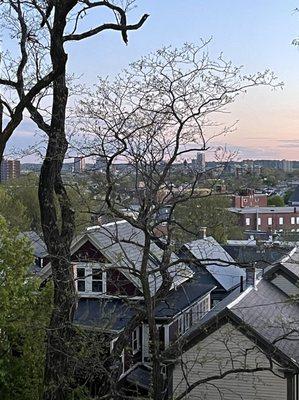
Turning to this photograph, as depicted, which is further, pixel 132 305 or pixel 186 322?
pixel 186 322

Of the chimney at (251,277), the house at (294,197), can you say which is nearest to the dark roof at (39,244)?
the chimney at (251,277)

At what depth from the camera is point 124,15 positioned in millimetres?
9133

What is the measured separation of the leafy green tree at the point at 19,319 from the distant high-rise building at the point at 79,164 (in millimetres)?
4064

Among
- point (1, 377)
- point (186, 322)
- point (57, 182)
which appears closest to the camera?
point (57, 182)

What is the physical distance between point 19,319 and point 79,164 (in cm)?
446

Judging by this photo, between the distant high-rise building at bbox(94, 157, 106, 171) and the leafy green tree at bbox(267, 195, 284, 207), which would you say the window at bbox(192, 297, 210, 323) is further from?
the leafy green tree at bbox(267, 195, 284, 207)

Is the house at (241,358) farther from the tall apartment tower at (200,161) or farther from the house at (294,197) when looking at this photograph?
the house at (294,197)

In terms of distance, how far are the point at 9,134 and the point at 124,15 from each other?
262 centimetres

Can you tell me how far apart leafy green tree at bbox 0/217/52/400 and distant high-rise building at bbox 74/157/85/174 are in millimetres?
4064

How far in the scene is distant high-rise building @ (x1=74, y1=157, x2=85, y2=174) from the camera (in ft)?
29.0

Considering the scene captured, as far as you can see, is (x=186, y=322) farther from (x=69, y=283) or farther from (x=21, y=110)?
(x=21, y=110)

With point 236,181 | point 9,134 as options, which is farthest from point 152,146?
point 9,134

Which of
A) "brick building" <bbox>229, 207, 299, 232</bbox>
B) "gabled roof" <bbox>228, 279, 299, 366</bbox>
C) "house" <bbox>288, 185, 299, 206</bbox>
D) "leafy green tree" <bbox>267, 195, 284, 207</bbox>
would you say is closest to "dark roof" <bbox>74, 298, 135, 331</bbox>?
"gabled roof" <bbox>228, 279, 299, 366</bbox>

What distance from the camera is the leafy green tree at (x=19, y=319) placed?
1234cm
